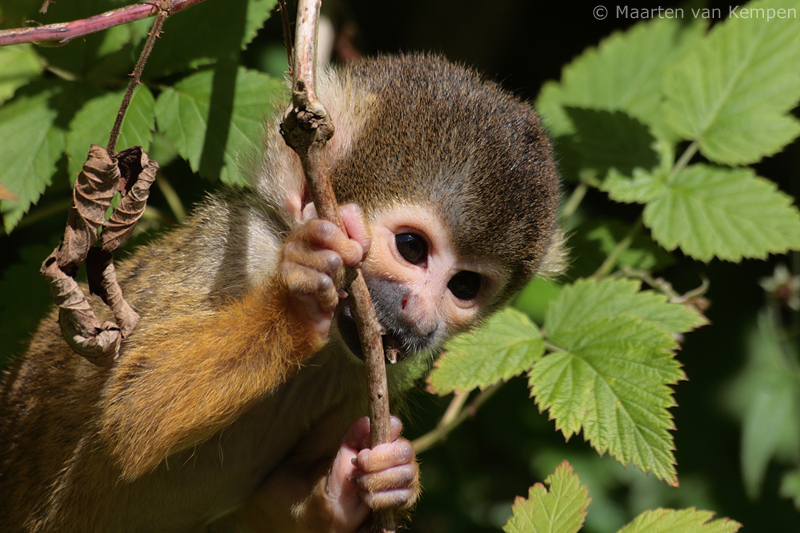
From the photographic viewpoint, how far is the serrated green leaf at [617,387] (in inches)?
96.1

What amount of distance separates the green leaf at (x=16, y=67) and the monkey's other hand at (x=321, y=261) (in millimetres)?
1638

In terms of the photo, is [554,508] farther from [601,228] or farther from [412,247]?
[601,228]

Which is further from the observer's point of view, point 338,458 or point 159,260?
point 159,260

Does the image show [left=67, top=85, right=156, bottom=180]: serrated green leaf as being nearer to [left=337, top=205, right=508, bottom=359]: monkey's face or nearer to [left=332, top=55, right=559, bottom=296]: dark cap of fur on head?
[left=332, top=55, right=559, bottom=296]: dark cap of fur on head

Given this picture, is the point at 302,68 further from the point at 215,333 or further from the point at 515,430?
the point at 515,430

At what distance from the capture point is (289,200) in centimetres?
255

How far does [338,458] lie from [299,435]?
62 cm

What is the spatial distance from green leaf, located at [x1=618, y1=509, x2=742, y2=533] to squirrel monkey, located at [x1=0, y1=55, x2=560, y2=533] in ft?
2.72

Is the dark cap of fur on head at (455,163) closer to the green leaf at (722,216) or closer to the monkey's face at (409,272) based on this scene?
the monkey's face at (409,272)

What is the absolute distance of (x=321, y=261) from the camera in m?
2.05

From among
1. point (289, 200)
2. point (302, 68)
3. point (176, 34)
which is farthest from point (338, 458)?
point (176, 34)

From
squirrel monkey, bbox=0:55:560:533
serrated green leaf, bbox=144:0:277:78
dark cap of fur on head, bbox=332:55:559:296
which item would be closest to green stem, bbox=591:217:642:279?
squirrel monkey, bbox=0:55:560:533

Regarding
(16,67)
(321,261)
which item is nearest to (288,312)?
(321,261)

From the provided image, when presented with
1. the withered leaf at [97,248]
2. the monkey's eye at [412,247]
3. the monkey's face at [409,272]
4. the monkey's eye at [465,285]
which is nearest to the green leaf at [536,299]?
the monkey's eye at [465,285]
